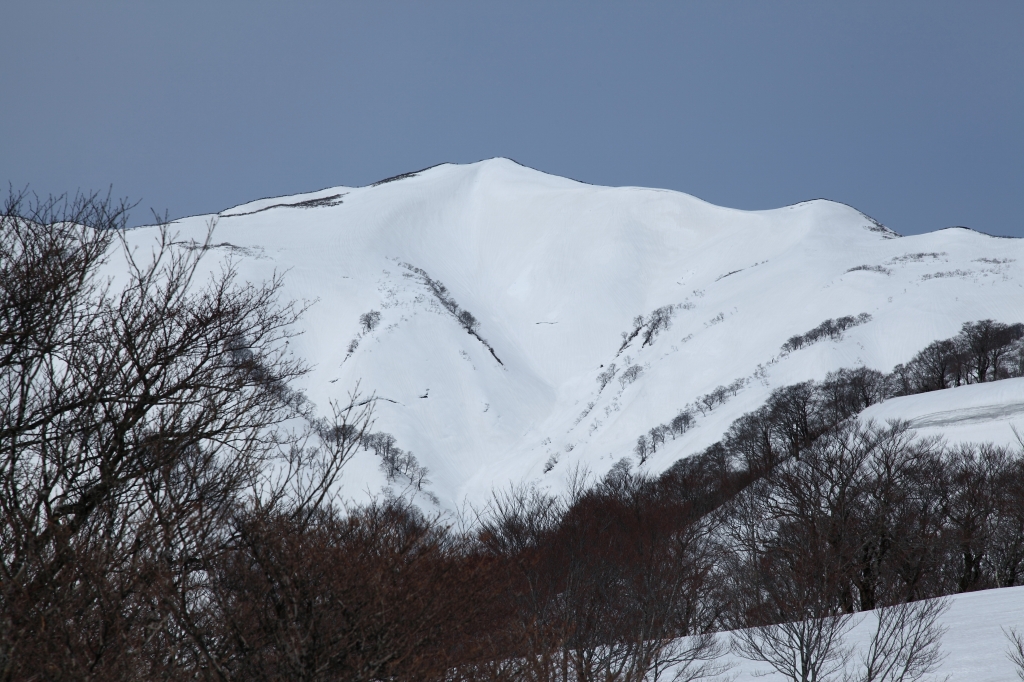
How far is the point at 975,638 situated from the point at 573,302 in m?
124

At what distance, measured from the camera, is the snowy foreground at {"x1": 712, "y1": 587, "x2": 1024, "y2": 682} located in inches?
473

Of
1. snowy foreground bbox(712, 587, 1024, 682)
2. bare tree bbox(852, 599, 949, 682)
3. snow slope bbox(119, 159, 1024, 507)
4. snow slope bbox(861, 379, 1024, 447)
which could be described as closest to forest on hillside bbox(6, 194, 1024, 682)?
bare tree bbox(852, 599, 949, 682)

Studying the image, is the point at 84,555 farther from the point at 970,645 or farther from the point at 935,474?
the point at 935,474

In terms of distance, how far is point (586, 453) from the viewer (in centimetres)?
8281

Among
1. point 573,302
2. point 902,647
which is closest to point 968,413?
point 902,647

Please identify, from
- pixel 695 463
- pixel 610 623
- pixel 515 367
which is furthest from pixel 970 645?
pixel 515 367

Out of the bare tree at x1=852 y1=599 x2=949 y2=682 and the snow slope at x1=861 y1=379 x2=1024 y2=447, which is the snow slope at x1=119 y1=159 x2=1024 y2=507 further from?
the bare tree at x1=852 y1=599 x2=949 y2=682

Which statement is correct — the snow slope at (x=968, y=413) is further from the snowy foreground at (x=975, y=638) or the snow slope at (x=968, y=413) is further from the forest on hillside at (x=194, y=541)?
the forest on hillside at (x=194, y=541)

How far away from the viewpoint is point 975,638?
13.7 metres

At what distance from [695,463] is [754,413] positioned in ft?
33.4

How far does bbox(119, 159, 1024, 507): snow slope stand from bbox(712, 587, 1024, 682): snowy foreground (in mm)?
37938

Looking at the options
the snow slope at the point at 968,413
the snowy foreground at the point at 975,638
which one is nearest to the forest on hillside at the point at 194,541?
the snowy foreground at the point at 975,638

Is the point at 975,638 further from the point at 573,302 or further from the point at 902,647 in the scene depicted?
the point at 573,302

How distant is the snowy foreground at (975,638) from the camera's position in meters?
12.0
